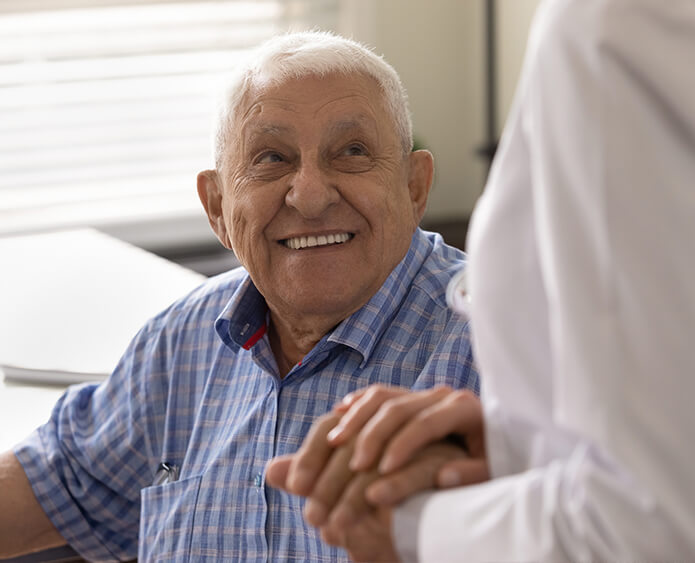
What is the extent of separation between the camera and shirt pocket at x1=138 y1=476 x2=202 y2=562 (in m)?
1.32

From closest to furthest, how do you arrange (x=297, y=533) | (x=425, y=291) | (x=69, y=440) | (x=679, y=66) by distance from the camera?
1. (x=679, y=66)
2. (x=297, y=533)
3. (x=425, y=291)
4. (x=69, y=440)

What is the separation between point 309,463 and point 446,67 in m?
3.43

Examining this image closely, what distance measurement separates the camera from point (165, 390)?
4.91ft

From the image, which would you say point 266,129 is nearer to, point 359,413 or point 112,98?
point 359,413

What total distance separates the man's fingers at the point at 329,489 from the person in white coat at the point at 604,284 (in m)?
0.13

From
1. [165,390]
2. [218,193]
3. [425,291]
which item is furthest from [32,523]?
[425,291]

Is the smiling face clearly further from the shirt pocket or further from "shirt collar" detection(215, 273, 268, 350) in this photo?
the shirt pocket

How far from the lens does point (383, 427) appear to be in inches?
29.2

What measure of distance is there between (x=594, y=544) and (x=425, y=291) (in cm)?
78

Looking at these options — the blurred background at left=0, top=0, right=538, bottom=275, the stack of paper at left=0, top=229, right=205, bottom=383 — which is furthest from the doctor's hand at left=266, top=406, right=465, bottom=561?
the blurred background at left=0, top=0, right=538, bottom=275

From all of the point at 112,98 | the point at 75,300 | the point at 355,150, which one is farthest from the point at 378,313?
the point at 112,98

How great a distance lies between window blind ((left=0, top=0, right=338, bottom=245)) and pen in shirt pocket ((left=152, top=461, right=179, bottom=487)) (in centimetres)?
246

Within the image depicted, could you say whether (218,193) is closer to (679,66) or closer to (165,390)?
(165,390)

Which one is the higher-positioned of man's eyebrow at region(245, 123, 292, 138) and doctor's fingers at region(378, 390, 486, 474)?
man's eyebrow at region(245, 123, 292, 138)
